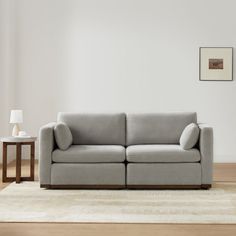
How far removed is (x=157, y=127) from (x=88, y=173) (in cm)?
112

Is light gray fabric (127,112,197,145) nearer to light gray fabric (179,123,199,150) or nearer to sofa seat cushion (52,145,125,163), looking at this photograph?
light gray fabric (179,123,199,150)

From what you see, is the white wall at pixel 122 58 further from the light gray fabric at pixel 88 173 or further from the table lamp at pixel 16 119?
the light gray fabric at pixel 88 173

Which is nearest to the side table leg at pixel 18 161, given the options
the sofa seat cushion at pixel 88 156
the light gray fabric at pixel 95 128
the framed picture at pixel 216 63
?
the sofa seat cushion at pixel 88 156

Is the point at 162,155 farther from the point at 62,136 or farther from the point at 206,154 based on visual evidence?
the point at 62,136

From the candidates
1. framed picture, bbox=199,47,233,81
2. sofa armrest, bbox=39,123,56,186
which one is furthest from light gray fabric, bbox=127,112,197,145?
framed picture, bbox=199,47,233,81

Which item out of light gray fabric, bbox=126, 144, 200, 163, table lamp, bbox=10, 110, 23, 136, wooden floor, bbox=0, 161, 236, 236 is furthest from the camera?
table lamp, bbox=10, 110, 23, 136

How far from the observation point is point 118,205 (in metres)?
4.58

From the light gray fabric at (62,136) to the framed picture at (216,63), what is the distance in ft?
9.14

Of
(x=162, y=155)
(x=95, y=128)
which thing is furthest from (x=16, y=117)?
(x=162, y=155)

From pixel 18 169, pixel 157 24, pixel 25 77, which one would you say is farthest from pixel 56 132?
pixel 157 24

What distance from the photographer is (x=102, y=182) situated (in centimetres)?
536

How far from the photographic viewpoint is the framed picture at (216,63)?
24.4ft

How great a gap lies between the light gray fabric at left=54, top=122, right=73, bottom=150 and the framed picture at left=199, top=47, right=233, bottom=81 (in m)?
2.79

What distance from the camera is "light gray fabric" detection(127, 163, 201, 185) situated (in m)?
5.34
